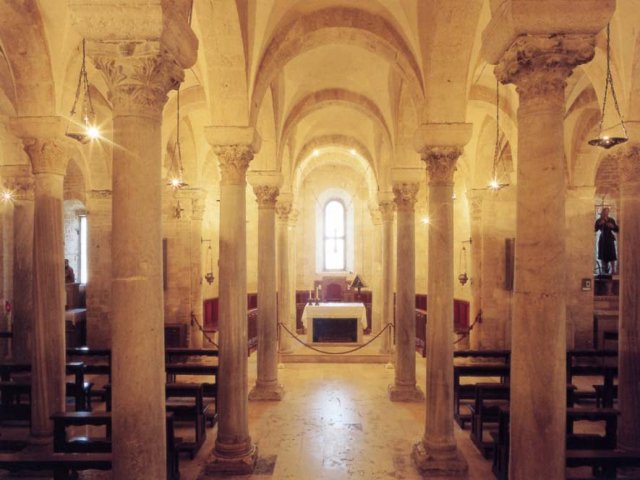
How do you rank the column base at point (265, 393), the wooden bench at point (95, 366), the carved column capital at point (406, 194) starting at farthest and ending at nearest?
1. the carved column capital at point (406, 194)
2. the column base at point (265, 393)
3. the wooden bench at point (95, 366)

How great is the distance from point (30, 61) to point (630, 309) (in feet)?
29.9

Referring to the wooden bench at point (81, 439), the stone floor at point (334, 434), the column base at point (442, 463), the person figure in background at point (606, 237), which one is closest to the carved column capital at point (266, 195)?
the stone floor at point (334, 434)

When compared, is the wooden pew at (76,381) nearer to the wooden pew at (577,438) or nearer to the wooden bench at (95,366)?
the wooden bench at (95,366)

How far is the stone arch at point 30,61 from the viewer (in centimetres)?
653

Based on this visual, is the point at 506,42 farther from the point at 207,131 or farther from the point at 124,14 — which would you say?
the point at 207,131

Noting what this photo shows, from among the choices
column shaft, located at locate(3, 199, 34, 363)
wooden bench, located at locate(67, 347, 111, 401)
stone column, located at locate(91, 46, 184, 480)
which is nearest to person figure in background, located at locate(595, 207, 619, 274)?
wooden bench, located at locate(67, 347, 111, 401)

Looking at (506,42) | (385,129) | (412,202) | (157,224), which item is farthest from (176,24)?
(385,129)

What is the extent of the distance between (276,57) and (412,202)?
444 centimetres

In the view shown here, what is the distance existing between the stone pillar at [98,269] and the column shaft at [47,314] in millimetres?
6567

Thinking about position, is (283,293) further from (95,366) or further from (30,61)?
(30,61)

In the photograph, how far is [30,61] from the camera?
669 cm

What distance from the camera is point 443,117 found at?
22.9ft

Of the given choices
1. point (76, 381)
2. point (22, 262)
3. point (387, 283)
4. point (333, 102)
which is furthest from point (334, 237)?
point (76, 381)

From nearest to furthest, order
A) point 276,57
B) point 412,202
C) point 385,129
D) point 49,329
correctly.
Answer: point 49,329 < point 276,57 < point 412,202 < point 385,129
